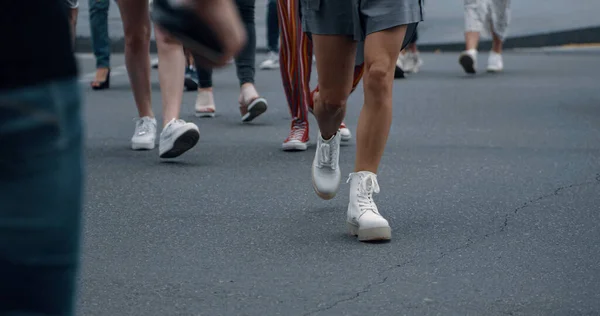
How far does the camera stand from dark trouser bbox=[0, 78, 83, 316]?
1.25 metres

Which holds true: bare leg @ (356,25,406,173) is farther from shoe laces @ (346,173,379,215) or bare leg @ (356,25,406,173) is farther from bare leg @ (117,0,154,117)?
bare leg @ (117,0,154,117)

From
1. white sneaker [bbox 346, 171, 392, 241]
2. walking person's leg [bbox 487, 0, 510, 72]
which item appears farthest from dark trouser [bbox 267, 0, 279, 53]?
white sneaker [bbox 346, 171, 392, 241]

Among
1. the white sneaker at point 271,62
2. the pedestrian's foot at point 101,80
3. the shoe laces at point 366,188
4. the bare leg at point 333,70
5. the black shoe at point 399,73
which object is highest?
the bare leg at point 333,70

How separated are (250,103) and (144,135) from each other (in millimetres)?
1212

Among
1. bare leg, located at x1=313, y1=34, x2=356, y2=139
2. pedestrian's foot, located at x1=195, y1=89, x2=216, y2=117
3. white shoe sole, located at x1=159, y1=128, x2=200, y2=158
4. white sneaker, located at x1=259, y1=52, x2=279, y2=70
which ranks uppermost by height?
bare leg, located at x1=313, y1=34, x2=356, y2=139

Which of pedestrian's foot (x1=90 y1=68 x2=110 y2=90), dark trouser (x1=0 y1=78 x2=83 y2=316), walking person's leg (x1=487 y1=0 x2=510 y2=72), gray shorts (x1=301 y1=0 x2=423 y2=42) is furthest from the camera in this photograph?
walking person's leg (x1=487 y1=0 x2=510 y2=72)

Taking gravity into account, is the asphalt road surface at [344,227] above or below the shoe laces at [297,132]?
above

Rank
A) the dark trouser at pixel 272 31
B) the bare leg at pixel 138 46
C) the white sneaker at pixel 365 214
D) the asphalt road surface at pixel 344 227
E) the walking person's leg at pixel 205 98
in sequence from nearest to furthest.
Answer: the asphalt road surface at pixel 344 227
the white sneaker at pixel 365 214
the bare leg at pixel 138 46
the walking person's leg at pixel 205 98
the dark trouser at pixel 272 31

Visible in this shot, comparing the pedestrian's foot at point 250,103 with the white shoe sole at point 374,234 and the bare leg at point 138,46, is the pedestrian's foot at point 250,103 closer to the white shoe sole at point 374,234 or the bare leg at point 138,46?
the bare leg at point 138,46

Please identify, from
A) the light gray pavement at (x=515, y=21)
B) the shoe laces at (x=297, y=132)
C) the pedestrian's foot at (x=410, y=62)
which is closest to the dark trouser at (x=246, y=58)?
the shoe laces at (x=297, y=132)

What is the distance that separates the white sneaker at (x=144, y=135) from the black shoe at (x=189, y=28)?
4804 millimetres

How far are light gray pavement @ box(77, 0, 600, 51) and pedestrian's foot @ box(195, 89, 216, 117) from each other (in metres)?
8.15

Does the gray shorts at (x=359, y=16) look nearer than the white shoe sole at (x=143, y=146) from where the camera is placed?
Yes

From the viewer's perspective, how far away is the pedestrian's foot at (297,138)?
6.18 metres
